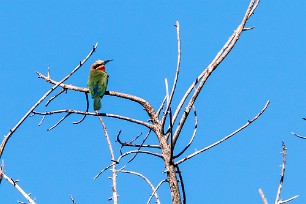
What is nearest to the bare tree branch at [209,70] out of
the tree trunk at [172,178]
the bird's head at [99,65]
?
the tree trunk at [172,178]

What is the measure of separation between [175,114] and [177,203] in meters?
0.53

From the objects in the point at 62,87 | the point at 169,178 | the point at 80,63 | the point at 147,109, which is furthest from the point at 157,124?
the point at 62,87

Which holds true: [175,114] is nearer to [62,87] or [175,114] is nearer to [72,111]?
[72,111]

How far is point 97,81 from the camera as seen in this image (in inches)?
344

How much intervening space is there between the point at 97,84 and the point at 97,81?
0.11 meters

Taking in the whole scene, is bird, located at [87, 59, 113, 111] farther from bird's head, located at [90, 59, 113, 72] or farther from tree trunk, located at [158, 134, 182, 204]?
tree trunk, located at [158, 134, 182, 204]

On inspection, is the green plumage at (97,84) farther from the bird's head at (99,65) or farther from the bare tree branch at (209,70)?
the bare tree branch at (209,70)

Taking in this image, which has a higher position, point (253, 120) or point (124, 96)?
point (124, 96)

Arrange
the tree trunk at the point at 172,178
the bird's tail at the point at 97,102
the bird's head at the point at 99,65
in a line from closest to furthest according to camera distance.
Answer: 1. the tree trunk at the point at 172,178
2. the bird's tail at the point at 97,102
3. the bird's head at the point at 99,65

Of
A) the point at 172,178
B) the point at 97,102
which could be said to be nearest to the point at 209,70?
the point at 172,178

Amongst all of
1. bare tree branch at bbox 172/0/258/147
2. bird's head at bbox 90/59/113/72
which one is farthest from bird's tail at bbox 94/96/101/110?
bare tree branch at bbox 172/0/258/147

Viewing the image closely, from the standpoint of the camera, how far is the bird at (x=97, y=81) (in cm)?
828

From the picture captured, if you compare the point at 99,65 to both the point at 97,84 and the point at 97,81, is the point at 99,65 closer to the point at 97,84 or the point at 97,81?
the point at 97,81

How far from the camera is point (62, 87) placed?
4844mm
